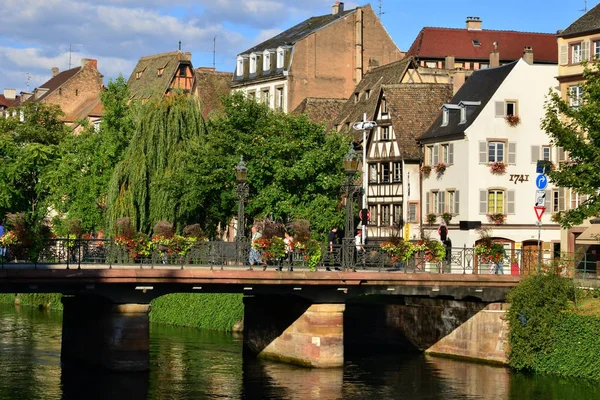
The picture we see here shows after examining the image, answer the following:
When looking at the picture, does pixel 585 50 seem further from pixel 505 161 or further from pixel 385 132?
pixel 385 132

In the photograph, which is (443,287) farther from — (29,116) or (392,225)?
(29,116)

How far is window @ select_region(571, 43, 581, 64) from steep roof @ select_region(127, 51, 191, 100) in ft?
145

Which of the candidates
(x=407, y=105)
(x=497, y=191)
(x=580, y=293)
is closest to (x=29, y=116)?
(x=407, y=105)

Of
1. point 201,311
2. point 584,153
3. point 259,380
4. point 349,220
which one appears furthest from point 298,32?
point 259,380

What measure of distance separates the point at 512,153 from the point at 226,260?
29.3m

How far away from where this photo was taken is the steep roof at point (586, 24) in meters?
63.7

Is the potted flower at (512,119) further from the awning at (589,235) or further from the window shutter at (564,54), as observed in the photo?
the awning at (589,235)

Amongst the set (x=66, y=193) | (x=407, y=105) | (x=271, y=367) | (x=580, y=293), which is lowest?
(x=271, y=367)

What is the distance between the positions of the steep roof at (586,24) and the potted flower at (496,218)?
10.6 m

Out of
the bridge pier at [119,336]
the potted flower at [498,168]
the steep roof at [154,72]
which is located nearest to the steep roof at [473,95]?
the potted flower at [498,168]

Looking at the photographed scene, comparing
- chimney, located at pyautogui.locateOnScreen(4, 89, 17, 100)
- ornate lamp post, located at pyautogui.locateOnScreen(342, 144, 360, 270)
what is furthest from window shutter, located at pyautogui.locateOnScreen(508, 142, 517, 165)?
chimney, located at pyautogui.locateOnScreen(4, 89, 17, 100)

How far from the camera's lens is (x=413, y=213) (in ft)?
248

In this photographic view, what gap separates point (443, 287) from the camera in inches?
1873

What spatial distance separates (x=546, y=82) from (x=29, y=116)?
41.6 meters
